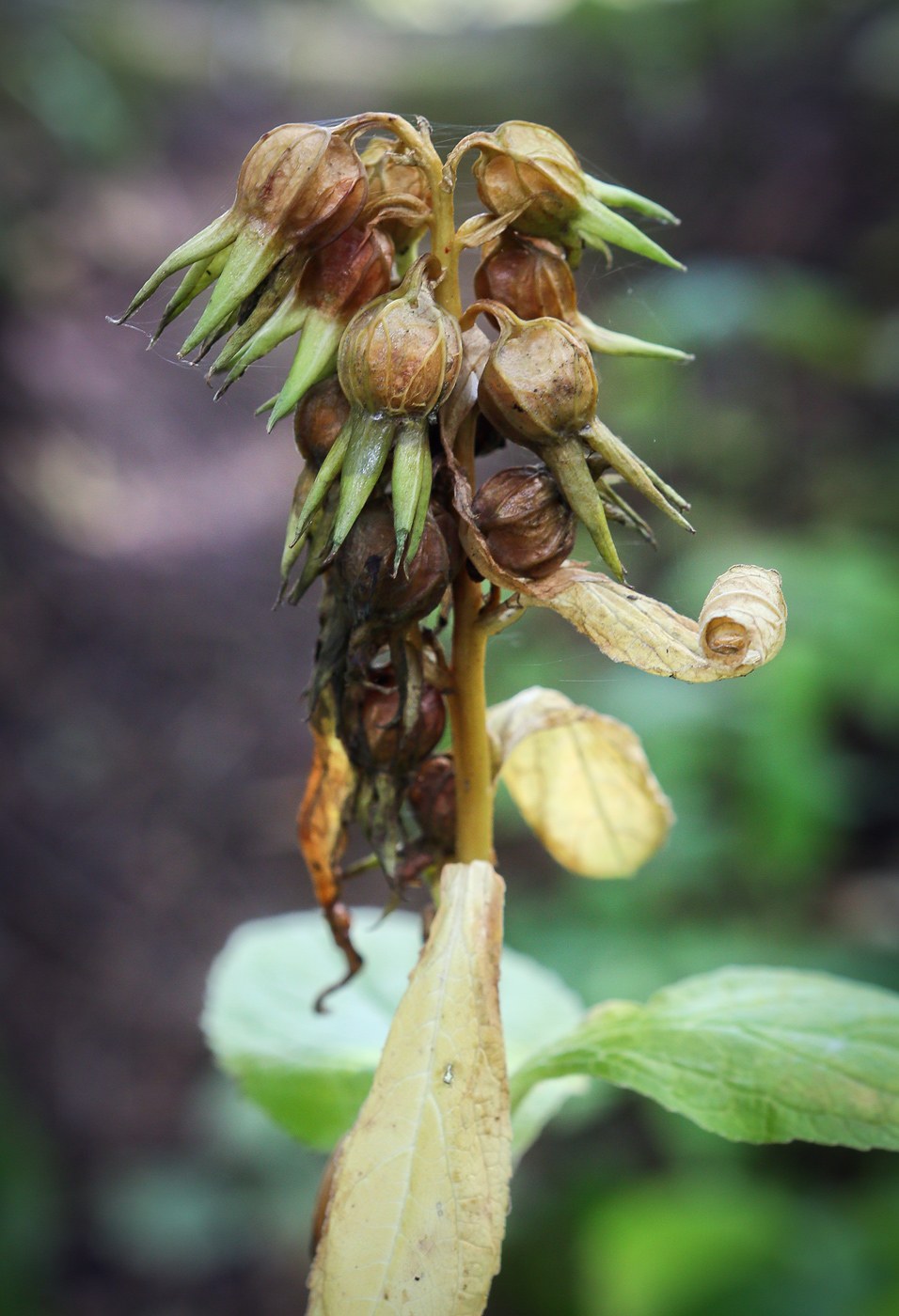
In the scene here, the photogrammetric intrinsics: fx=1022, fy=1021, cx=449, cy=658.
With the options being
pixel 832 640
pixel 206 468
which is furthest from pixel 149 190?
pixel 832 640

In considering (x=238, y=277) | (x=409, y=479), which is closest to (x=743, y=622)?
(x=409, y=479)

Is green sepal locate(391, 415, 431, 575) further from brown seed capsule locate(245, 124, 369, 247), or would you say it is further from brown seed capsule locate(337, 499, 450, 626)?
brown seed capsule locate(245, 124, 369, 247)

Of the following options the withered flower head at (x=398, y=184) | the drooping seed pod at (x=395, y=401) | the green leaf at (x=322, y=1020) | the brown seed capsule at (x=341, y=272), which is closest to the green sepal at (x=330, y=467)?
the drooping seed pod at (x=395, y=401)

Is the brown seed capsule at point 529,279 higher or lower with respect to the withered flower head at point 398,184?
lower

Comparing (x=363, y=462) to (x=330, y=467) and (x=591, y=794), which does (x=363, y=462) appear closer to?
(x=330, y=467)

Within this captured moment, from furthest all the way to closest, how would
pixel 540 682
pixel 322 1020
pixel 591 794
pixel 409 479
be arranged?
pixel 540 682, pixel 322 1020, pixel 591 794, pixel 409 479

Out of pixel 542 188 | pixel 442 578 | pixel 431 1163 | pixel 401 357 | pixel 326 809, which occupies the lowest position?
pixel 431 1163

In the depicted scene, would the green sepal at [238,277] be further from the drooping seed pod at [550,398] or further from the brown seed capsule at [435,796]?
the brown seed capsule at [435,796]
